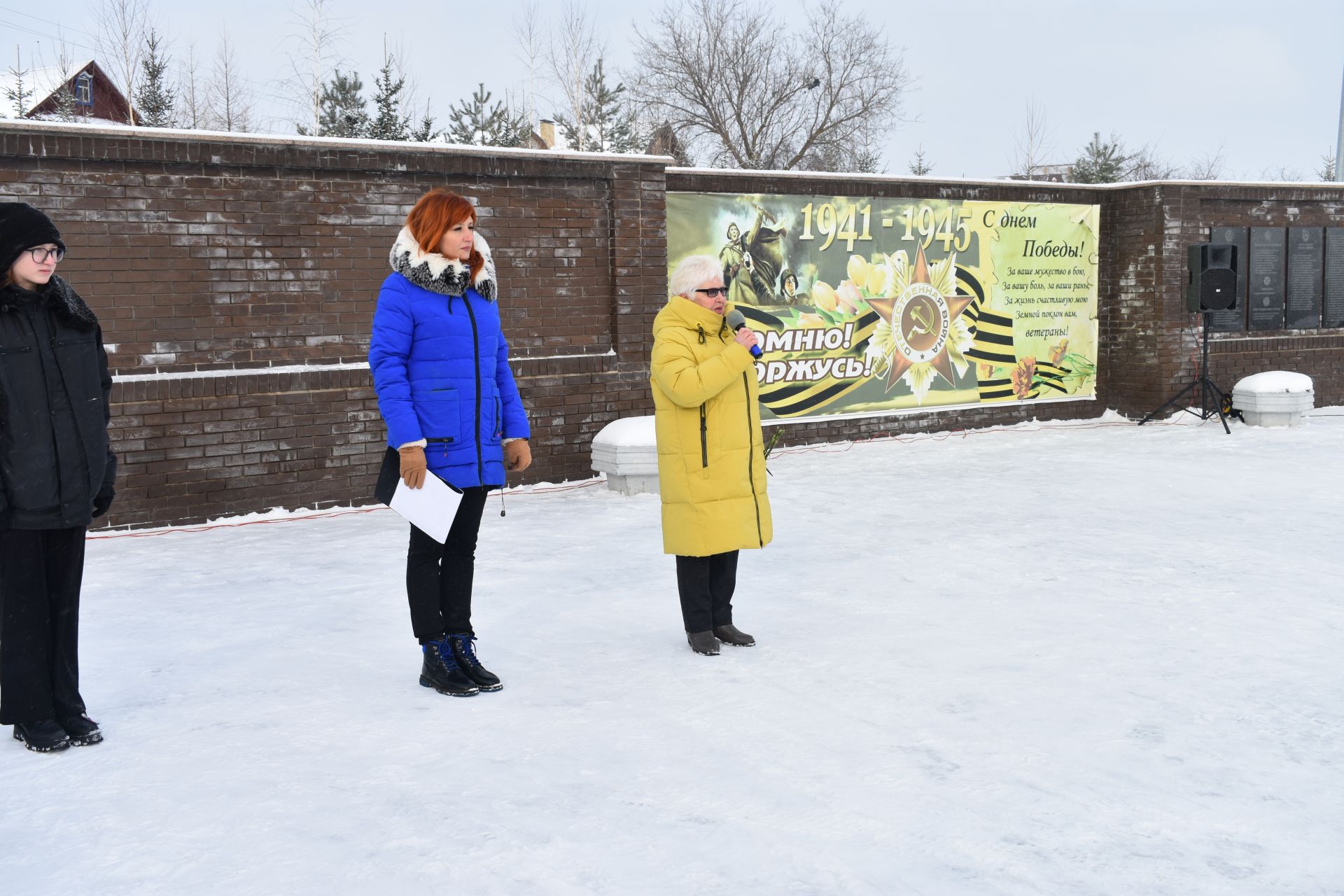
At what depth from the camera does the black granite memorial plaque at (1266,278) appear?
13648mm

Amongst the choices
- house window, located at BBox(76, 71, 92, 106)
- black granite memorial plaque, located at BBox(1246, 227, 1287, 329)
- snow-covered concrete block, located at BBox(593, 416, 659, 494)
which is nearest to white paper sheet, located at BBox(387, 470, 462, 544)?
snow-covered concrete block, located at BBox(593, 416, 659, 494)

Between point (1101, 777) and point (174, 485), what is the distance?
6392 millimetres

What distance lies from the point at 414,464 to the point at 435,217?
0.85 m

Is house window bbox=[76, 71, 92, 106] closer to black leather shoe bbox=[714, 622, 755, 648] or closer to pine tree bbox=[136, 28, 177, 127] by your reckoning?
pine tree bbox=[136, 28, 177, 127]

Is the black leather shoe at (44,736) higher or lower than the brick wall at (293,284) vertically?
lower

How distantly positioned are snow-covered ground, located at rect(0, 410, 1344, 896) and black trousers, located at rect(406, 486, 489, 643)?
0.28 metres

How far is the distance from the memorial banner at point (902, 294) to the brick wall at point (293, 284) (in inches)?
32.4

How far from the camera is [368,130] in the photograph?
23.3 m

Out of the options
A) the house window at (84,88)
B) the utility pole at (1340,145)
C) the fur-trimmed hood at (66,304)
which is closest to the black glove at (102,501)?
the fur-trimmed hood at (66,304)

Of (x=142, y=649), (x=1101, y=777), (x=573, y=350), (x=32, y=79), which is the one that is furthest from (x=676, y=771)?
(x=32, y=79)

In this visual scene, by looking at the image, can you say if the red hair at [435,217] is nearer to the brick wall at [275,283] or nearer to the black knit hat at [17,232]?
the black knit hat at [17,232]

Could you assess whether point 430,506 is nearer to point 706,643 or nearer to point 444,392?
point 444,392

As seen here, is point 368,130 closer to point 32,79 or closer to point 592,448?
point 32,79

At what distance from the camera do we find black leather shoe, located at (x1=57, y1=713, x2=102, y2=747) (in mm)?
3641
